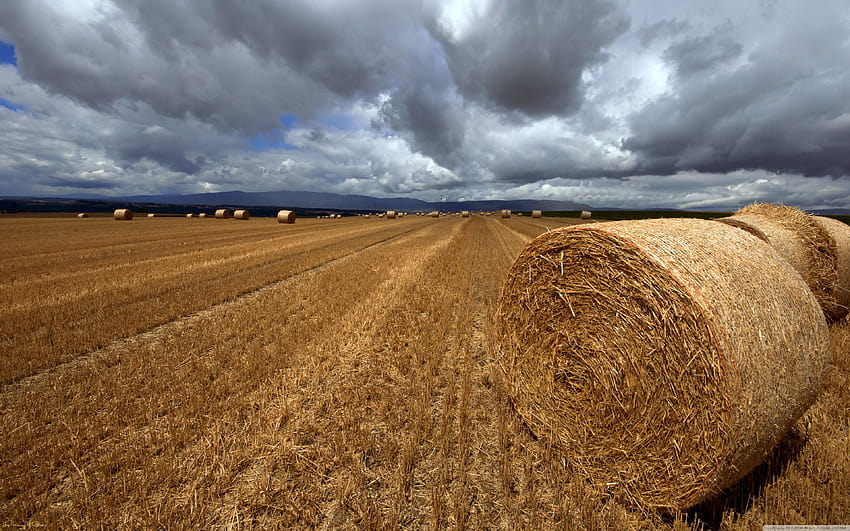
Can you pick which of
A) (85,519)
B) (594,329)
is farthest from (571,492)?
(85,519)

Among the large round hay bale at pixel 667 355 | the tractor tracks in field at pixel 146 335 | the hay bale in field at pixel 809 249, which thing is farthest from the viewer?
the hay bale in field at pixel 809 249

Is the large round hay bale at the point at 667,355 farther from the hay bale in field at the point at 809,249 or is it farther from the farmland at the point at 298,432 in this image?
the hay bale in field at the point at 809,249

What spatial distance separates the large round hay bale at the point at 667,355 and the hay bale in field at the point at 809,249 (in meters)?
4.01

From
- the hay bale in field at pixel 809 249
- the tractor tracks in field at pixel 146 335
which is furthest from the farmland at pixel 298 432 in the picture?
the hay bale in field at pixel 809 249

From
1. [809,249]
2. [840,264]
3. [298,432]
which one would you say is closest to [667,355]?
[298,432]

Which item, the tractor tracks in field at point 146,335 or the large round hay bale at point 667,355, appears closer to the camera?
the large round hay bale at point 667,355

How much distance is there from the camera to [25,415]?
4.05 metres

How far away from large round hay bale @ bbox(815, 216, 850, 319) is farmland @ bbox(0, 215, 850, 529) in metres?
0.47

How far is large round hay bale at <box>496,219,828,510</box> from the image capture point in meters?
2.73

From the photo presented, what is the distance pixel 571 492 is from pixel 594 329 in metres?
1.53

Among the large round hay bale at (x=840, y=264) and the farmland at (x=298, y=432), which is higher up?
the large round hay bale at (x=840, y=264)

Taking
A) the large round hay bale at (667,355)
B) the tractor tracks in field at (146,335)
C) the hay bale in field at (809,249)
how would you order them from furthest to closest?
the hay bale in field at (809,249)
the tractor tracks in field at (146,335)
the large round hay bale at (667,355)

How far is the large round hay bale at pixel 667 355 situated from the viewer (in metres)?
2.73

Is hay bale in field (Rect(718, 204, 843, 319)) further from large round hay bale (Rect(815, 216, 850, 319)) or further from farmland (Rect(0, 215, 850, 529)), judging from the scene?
farmland (Rect(0, 215, 850, 529))
